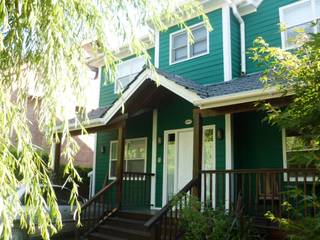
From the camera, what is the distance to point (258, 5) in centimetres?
941

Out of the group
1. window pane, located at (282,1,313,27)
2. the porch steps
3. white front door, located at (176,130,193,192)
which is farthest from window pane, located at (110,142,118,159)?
window pane, located at (282,1,313,27)

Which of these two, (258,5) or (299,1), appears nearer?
(299,1)

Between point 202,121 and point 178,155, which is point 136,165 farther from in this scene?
point 202,121

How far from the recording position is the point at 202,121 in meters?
8.00

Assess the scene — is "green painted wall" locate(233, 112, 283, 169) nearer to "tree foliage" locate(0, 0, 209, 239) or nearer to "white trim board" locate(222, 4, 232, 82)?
"white trim board" locate(222, 4, 232, 82)

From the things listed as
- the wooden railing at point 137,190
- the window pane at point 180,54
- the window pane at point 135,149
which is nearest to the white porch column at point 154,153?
the wooden railing at point 137,190

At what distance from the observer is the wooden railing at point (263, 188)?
5.95 meters

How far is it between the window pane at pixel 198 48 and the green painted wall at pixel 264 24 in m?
1.18

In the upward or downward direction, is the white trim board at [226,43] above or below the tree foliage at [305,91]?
above

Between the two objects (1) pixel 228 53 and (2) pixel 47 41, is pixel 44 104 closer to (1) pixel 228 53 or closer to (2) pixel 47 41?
(2) pixel 47 41

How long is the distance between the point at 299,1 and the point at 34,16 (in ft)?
24.0

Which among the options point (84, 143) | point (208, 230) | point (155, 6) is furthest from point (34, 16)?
point (84, 143)

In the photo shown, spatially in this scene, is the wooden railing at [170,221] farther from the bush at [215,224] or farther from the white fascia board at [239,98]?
the white fascia board at [239,98]

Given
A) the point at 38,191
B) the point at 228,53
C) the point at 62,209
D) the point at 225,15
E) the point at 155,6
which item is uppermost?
the point at 225,15
